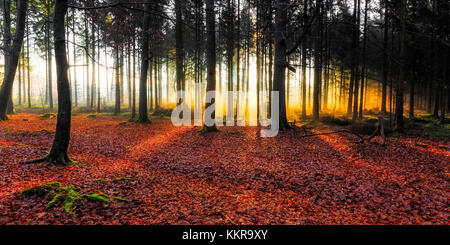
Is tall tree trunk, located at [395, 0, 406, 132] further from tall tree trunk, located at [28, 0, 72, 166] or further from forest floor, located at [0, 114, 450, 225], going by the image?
tall tree trunk, located at [28, 0, 72, 166]

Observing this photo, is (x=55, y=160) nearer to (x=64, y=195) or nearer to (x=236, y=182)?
(x=64, y=195)

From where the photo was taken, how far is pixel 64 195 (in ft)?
14.4

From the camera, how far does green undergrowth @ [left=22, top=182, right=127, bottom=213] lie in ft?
13.6

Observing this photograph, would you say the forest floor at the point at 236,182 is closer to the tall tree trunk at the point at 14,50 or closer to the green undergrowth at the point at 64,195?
the green undergrowth at the point at 64,195

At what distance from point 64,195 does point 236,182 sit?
4332mm

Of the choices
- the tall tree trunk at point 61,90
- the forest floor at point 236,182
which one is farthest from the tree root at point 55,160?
the forest floor at point 236,182

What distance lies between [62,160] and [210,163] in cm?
479

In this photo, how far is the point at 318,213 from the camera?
196 inches

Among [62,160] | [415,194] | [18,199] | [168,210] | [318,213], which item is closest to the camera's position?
[18,199]

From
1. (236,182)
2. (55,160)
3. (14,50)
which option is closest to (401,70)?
(236,182)

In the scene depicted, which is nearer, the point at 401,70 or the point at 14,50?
the point at 401,70
